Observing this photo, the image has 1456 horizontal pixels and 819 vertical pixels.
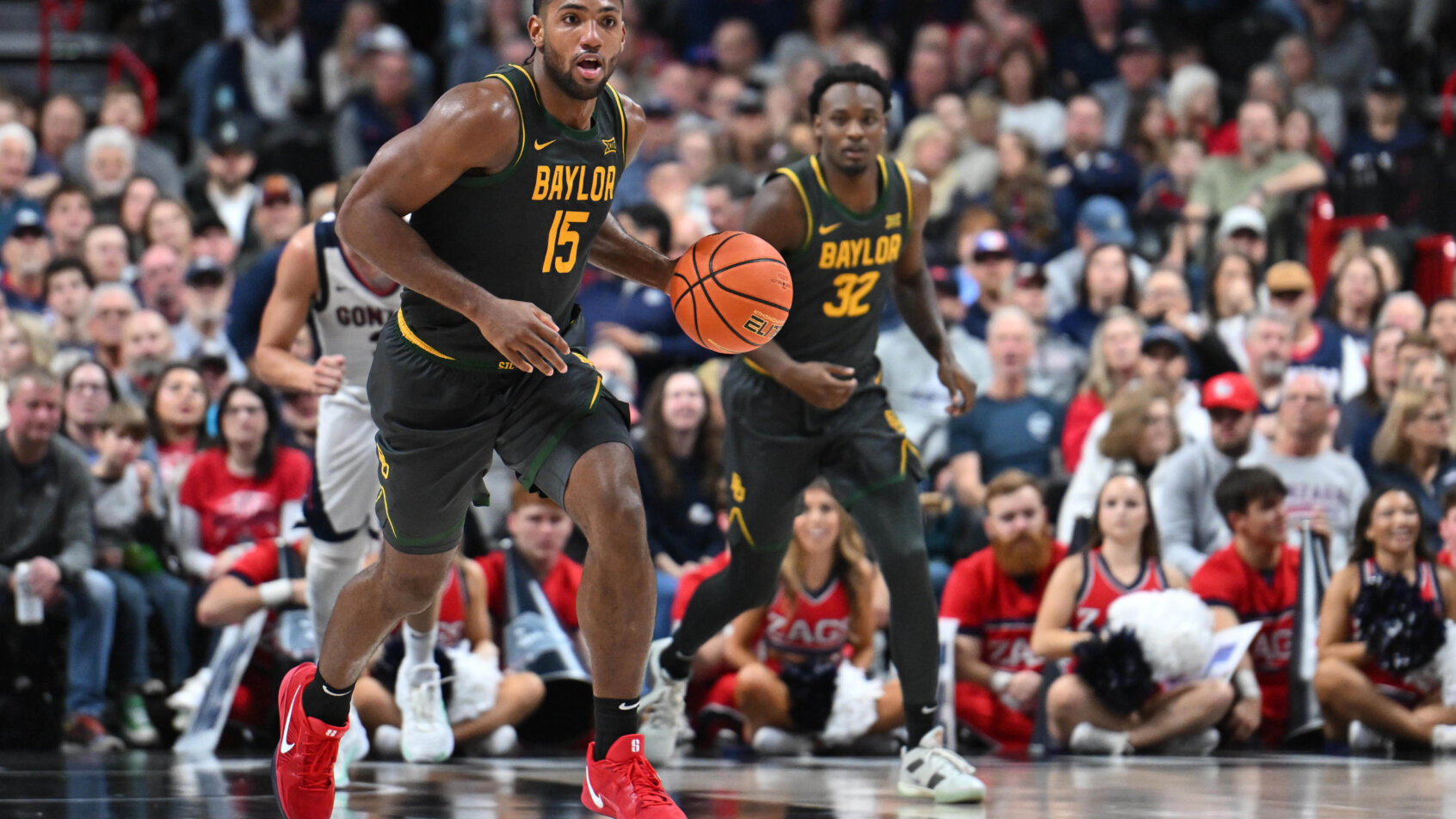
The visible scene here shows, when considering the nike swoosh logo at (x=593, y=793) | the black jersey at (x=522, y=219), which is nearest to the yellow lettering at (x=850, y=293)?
the black jersey at (x=522, y=219)

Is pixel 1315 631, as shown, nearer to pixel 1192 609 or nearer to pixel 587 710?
pixel 1192 609

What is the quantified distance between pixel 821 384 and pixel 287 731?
1.98m

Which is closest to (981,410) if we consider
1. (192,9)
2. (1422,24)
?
Result: (1422,24)

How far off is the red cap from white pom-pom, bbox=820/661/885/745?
2471 millimetres

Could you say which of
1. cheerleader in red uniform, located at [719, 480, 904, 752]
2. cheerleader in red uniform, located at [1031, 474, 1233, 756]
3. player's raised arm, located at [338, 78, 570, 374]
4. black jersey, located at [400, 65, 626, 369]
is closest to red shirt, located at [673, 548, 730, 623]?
cheerleader in red uniform, located at [719, 480, 904, 752]

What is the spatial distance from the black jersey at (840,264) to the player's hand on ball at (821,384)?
0.91 ft

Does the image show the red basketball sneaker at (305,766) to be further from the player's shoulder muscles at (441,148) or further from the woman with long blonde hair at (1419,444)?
the woman with long blonde hair at (1419,444)

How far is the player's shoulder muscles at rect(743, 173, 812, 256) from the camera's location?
5953 mm

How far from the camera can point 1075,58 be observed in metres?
14.1

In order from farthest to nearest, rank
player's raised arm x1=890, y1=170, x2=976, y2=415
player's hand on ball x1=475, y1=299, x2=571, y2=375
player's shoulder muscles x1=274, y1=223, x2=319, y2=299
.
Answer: player's raised arm x1=890, y1=170, x2=976, y2=415
player's shoulder muscles x1=274, y1=223, x2=319, y2=299
player's hand on ball x1=475, y1=299, x2=571, y2=375

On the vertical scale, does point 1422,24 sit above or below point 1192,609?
above

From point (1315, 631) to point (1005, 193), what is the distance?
189 inches

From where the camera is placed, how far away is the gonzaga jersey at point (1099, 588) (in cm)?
785

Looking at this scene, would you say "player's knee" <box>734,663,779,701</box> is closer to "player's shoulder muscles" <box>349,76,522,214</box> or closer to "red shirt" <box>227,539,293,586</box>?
"red shirt" <box>227,539,293,586</box>
